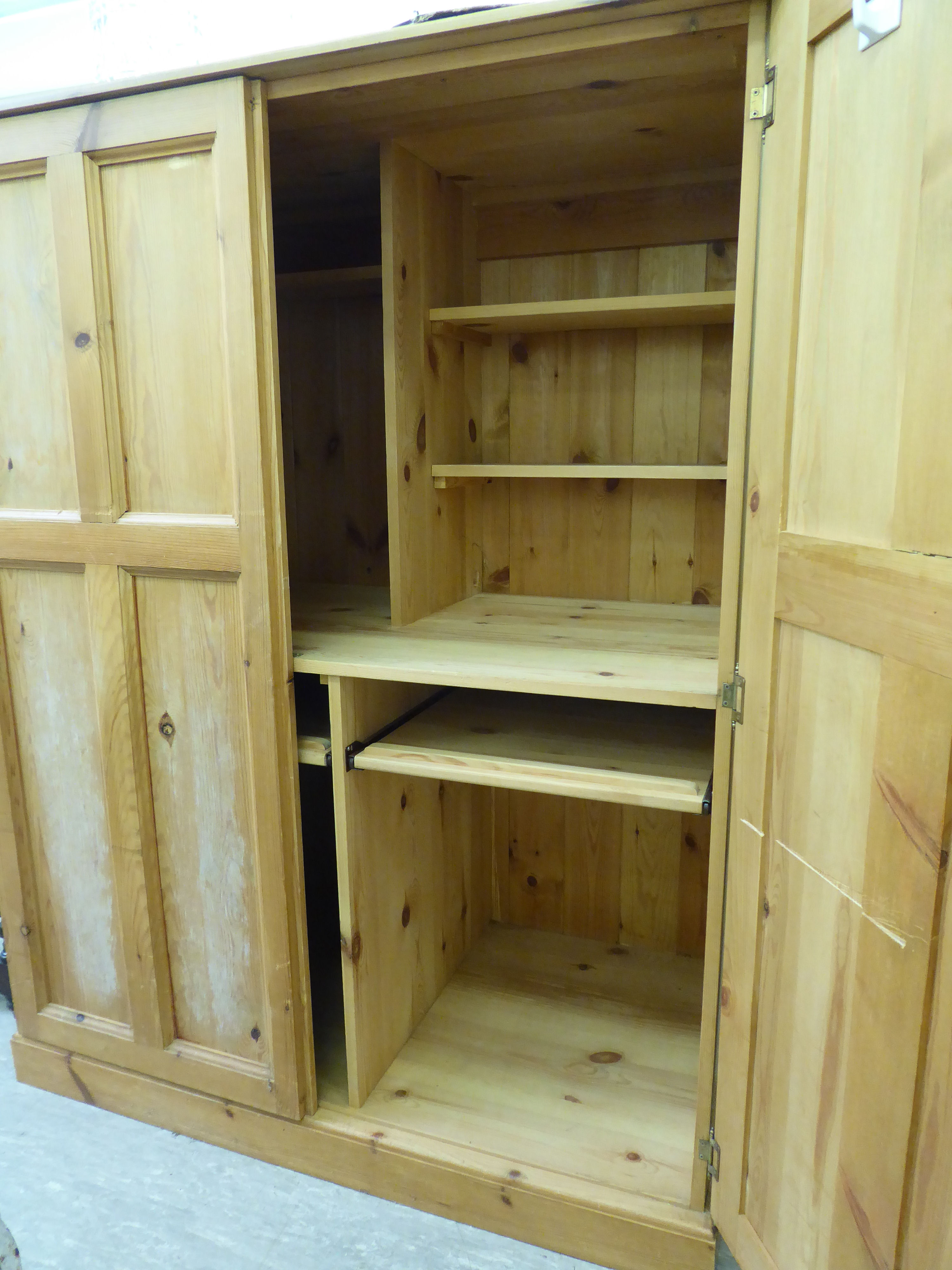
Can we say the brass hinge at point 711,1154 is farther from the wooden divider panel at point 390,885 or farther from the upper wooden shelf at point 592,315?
the upper wooden shelf at point 592,315

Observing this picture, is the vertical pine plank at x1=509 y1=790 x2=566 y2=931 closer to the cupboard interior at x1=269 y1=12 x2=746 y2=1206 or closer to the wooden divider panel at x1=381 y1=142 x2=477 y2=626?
the cupboard interior at x1=269 y1=12 x2=746 y2=1206

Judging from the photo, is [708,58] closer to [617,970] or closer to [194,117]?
[194,117]

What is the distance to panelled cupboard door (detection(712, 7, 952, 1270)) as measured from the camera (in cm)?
87

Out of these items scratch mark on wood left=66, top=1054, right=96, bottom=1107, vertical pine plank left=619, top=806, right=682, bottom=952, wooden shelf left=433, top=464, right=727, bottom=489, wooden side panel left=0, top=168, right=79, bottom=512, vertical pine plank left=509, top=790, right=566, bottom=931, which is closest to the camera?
wooden side panel left=0, top=168, right=79, bottom=512

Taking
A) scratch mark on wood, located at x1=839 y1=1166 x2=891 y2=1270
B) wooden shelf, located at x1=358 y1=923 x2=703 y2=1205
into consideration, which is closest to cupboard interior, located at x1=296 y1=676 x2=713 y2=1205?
wooden shelf, located at x1=358 y1=923 x2=703 y2=1205

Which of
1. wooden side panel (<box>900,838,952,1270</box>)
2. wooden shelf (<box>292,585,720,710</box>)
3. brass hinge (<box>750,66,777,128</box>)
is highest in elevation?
brass hinge (<box>750,66,777,128</box>)

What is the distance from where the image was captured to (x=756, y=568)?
117 cm

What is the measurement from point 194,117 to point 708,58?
808 millimetres

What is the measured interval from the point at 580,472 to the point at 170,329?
2.65ft

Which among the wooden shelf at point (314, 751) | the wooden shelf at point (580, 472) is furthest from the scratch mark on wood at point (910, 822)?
the wooden shelf at point (314, 751)

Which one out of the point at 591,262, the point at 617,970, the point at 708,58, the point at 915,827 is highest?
the point at 708,58

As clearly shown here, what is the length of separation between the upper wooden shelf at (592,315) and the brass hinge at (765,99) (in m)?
0.36

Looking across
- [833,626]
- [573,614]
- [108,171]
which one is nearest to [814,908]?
[833,626]

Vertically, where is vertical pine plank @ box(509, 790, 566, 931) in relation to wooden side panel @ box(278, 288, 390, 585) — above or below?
below
